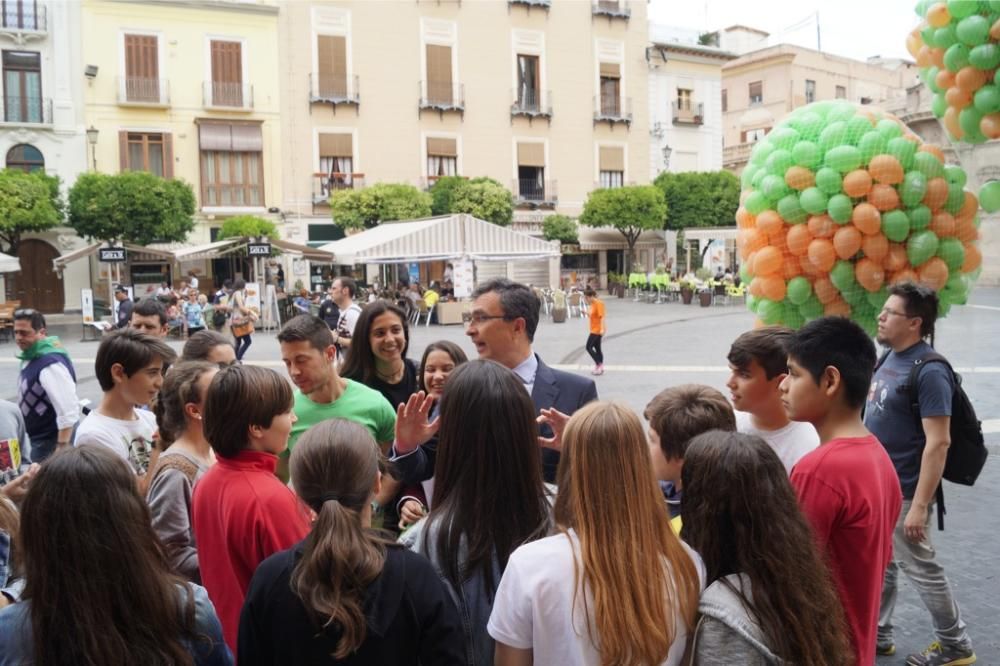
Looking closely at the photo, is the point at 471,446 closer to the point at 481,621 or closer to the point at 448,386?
the point at 448,386

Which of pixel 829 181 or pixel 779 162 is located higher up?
pixel 779 162

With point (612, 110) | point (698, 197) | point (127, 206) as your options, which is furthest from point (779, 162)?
point (612, 110)

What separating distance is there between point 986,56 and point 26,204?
986 inches

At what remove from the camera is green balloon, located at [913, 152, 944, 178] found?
438cm

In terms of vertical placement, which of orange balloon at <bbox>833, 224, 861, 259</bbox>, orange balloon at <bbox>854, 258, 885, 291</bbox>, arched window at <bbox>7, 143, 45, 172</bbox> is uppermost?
arched window at <bbox>7, 143, 45, 172</bbox>

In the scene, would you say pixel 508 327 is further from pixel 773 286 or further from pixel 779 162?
pixel 779 162

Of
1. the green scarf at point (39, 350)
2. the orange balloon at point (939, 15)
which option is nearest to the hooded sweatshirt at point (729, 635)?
the orange balloon at point (939, 15)

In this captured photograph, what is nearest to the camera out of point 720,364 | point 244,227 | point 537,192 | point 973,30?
point 973,30

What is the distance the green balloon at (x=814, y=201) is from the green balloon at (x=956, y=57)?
35.5 inches

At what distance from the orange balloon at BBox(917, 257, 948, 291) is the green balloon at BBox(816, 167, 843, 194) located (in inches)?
23.0

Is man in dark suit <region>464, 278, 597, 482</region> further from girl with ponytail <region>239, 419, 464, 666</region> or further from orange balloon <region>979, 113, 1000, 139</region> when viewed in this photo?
orange balloon <region>979, 113, 1000, 139</region>

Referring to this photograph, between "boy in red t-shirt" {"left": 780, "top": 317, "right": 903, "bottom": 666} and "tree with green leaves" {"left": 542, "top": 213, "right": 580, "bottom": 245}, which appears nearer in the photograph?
"boy in red t-shirt" {"left": 780, "top": 317, "right": 903, "bottom": 666}

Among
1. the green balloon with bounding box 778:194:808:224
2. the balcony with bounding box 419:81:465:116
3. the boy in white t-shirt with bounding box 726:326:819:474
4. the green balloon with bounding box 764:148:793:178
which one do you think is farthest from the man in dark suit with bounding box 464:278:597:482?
the balcony with bounding box 419:81:465:116

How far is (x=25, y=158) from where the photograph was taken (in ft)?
86.2
